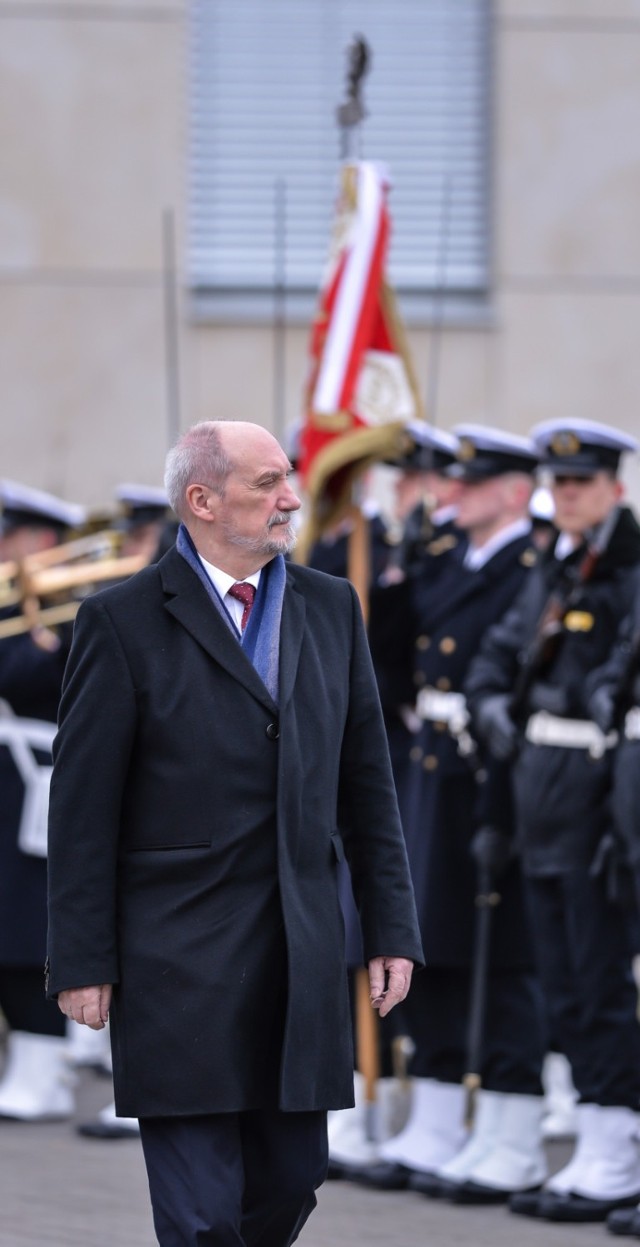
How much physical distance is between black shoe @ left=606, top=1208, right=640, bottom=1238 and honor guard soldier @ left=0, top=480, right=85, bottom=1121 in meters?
3.03

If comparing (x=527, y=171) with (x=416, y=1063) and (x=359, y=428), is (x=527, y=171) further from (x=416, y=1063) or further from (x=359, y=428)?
(x=416, y=1063)

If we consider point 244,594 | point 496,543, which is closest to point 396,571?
point 496,543

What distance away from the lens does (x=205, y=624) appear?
14.6ft

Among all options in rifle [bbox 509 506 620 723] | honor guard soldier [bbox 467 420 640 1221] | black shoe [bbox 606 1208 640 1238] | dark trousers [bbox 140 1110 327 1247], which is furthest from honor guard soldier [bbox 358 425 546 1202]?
dark trousers [bbox 140 1110 327 1247]

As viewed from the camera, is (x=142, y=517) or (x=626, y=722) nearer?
(x=626, y=722)

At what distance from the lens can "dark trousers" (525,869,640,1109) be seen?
663 cm

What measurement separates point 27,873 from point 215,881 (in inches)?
189

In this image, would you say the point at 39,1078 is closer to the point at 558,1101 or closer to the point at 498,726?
the point at 558,1101

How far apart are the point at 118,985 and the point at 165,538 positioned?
4484 millimetres

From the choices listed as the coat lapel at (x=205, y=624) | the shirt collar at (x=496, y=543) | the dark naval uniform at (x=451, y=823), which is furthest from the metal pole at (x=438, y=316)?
the coat lapel at (x=205, y=624)

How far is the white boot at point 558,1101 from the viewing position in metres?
8.28

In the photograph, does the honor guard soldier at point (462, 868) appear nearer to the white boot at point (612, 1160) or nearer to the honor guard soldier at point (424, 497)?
the honor guard soldier at point (424, 497)

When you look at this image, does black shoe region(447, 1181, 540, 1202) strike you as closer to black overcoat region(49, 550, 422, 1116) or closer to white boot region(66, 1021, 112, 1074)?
black overcoat region(49, 550, 422, 1116)

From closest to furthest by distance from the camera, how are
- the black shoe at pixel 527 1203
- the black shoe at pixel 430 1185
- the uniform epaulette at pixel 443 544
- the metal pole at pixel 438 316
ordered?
the black shoe at pixel 527 1203 < the black shoe at pixel 430 1185 < the uniform epaulette at pixel 443 544 < the metal pole at pixel 438 316
